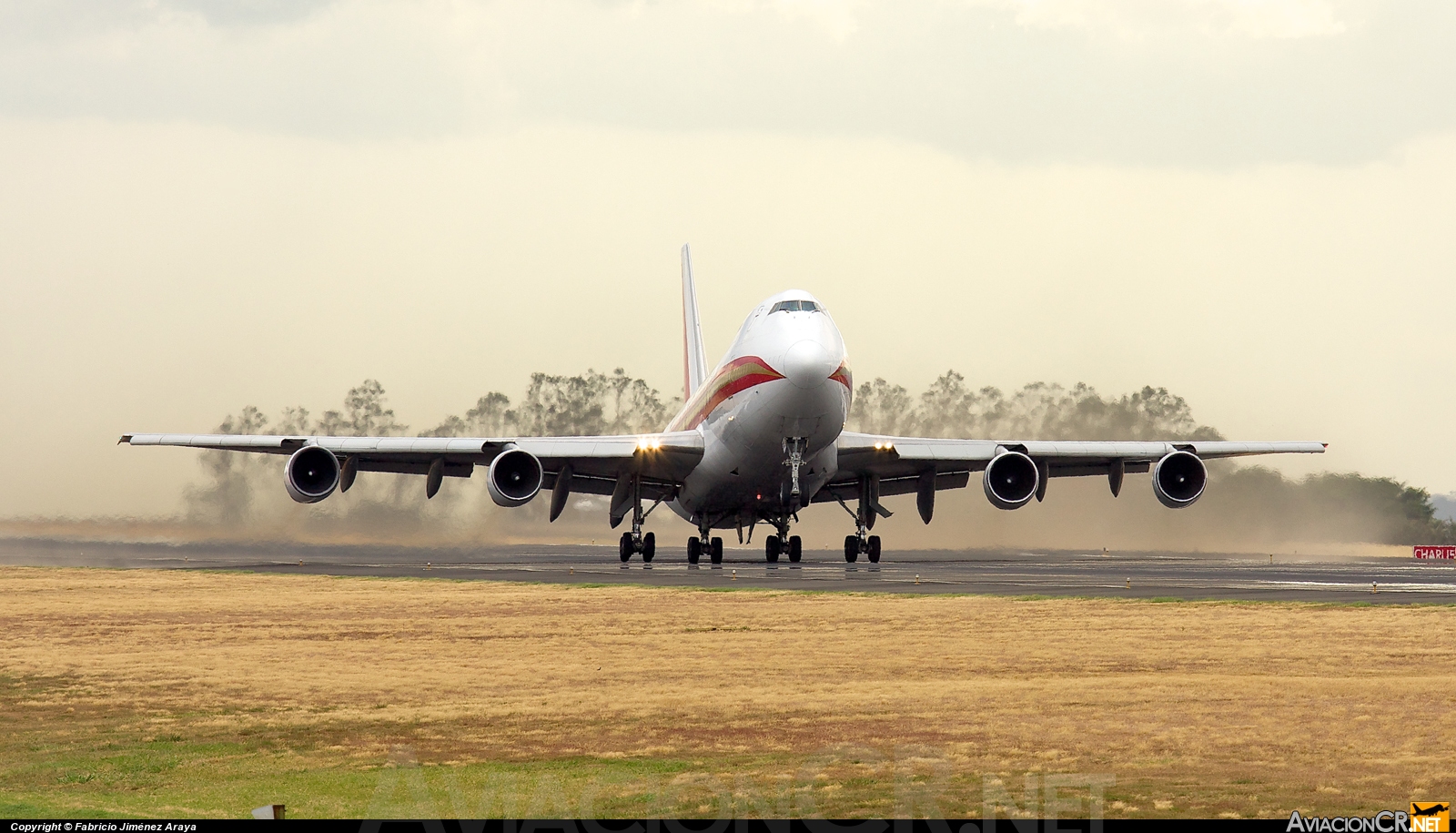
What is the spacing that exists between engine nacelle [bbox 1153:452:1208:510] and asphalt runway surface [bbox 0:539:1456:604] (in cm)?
195

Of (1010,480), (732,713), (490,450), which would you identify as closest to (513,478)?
(490,450)

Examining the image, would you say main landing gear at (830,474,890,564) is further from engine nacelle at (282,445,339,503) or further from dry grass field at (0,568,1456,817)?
dry grass field at (0,568,1456,817)

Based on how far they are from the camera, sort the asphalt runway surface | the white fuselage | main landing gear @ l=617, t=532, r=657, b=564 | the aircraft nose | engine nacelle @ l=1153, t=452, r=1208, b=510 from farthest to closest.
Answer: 1. main landing gear @ l=617, t=532, r=657, b=564
2. engine nacelle @ l=1153, t=452, r=1208, b=510
3. the white fuselage
4. the aircraft nose
5. the asphalt runway surface

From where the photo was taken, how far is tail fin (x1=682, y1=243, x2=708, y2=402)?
65.2m

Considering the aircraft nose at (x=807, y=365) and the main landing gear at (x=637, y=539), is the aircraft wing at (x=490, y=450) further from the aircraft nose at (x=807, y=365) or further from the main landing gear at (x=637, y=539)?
the aircraft nose at (x=807, y=365)

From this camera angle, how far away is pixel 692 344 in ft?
221

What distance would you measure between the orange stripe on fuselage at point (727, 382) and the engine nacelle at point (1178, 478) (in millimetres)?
12351

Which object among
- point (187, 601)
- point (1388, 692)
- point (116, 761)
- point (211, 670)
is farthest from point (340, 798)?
point (187, 601)

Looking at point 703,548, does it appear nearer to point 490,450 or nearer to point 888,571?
point 490,450

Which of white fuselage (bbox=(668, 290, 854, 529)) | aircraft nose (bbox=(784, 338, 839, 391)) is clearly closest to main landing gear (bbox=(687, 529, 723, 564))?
white fuselage (bbox=(668, 290, 854, 529))

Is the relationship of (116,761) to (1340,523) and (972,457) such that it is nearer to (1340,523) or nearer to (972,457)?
(972,457)

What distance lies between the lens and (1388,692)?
1281cm

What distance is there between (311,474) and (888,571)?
16.4 meters

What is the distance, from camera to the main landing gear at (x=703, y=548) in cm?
4416
